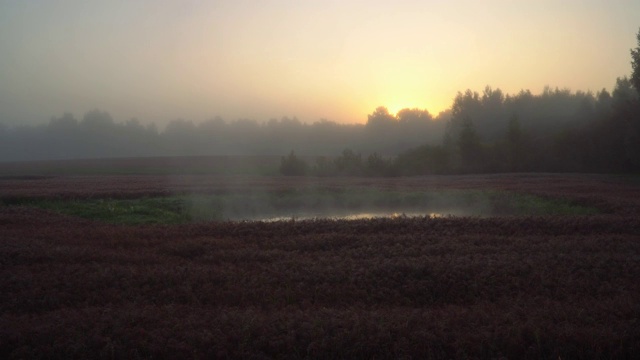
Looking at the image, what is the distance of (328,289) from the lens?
9133mm

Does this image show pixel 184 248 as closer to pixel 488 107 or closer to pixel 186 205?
pixel 186 205

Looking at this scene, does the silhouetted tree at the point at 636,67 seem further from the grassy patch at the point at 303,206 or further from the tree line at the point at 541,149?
the grassy patch at the point at 303,206

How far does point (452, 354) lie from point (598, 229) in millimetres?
10959

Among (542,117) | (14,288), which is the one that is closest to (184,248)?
(14,288)

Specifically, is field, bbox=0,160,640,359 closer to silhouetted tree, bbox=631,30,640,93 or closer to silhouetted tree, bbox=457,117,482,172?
silhouetted tree, bbox=631,30,640,93

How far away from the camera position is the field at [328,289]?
6508 millimetres

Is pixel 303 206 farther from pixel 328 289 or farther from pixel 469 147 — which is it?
pixel 469 147

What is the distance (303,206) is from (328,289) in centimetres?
1720

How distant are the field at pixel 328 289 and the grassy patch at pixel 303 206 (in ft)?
16.2

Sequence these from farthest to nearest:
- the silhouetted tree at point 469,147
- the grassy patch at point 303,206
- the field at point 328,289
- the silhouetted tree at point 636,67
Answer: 1. the silhouetted tree at point 469,147
2. the silhouetted tree at point 636,67
3. the grassy patch at point 303,206
4. the field at point 328,289

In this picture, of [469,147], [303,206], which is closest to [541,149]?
[469,147]

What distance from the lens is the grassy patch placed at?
21281 millimetres

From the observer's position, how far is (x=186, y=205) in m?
24.8

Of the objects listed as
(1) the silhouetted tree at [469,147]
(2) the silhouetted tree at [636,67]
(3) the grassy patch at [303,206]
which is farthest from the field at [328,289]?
(1) the silhouetted tree at [469,147]
